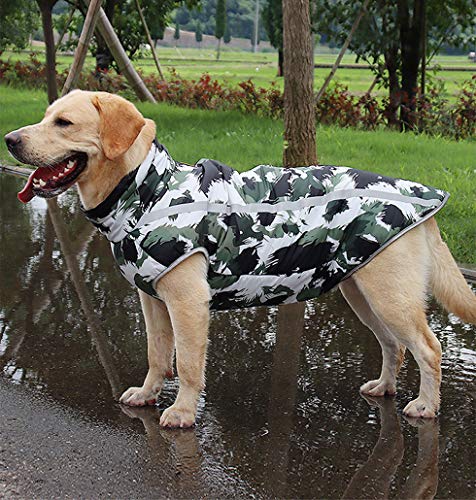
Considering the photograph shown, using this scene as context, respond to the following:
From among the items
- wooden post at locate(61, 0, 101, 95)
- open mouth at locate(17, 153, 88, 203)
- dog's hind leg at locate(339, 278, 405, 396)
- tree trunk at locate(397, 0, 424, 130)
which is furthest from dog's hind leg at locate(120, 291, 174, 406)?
tree trunk at locate(397, 0, 424, 130)

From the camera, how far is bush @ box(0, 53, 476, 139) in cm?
1516

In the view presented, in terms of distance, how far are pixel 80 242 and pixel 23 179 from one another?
389cm

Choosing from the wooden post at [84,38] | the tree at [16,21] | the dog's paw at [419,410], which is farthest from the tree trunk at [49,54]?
the dog's paw at [419,410]

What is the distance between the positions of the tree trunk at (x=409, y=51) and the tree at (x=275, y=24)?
21.2 meters

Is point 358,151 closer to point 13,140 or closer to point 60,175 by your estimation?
point 60,175

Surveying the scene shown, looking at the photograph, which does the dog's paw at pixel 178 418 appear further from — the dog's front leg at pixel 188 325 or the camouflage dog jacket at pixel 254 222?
the camouflage dog jacket at pixel 254 222

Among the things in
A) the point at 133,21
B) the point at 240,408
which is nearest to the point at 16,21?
the point at 133,21

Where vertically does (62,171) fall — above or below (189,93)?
above

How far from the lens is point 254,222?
175 inches

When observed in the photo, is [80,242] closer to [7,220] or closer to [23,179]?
[7,220]

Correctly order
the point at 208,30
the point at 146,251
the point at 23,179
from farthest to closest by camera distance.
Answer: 1. the point at 208,30
2. the point at 23,179
3. the point at 146,251

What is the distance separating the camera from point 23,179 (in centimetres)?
1198

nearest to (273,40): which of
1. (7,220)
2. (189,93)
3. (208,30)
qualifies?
(189,93)

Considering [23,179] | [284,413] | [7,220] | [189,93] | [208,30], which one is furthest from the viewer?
[208,30]
